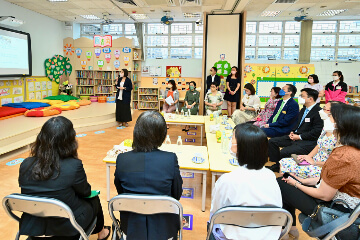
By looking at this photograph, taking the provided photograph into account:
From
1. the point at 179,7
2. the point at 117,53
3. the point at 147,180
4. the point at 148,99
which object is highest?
the point at 179,7

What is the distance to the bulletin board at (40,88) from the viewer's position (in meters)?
8.04

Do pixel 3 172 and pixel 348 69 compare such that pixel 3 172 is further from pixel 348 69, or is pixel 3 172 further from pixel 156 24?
pixel 348 69

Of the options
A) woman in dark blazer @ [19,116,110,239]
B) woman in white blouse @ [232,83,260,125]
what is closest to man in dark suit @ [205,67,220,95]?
woman in white blouse @ [232,83,260,125]

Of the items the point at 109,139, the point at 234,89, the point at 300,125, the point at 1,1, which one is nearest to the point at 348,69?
the point at 234,89

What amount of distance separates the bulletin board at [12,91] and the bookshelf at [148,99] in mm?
4003

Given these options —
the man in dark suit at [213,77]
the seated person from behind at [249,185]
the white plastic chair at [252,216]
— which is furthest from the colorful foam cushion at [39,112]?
the white plastic chair at [252,216]

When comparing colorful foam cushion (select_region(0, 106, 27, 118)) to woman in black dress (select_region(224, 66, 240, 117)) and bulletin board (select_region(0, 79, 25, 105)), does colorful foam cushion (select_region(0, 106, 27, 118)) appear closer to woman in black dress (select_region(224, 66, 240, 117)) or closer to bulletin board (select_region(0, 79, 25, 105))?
bulletin board (select_region(0, 79, 25, 105))

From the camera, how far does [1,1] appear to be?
691 centimetres

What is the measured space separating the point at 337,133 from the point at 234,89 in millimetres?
6226

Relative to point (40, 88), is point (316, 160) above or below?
below

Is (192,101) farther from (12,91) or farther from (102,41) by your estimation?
(12,91)

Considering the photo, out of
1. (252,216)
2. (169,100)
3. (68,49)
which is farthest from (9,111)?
(252,216)

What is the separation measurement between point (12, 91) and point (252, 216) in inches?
322

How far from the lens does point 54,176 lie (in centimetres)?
154
